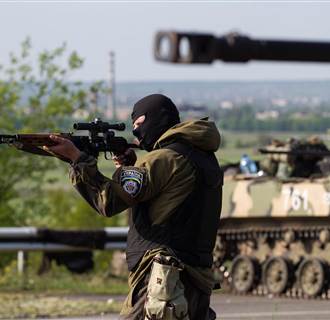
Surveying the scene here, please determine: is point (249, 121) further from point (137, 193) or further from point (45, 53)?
point (137, 193)

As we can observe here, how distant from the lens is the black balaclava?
25.7 feet

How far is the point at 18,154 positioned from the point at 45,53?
3.48 m

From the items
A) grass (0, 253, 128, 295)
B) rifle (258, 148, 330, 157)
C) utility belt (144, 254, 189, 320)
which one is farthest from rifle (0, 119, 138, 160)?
rifle (258, 148, 330, 157)

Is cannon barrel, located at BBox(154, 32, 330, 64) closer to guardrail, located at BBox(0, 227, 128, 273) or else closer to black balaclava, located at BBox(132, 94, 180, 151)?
black balaclava, located at BBox(132, 94, 180, 151)

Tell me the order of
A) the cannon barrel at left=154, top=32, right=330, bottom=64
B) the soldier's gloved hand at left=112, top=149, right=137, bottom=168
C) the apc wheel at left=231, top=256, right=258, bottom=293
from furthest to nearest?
the apc wheel at left=231, top=256, right=258, bottom=293
the soldier's gloved hand at left=112, top=149, right=137, bottom=168
the cannon barrel at left=154, top=32, right=330, bottom=64

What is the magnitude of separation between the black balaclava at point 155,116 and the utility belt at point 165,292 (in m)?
0.68

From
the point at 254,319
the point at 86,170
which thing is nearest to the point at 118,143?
the point at 86,170

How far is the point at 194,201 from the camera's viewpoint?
7.66 metres

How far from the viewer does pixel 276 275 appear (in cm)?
2019

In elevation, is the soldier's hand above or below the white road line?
above

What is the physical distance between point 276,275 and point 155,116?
41.3 ft

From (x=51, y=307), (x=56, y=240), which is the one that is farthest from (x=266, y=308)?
(x=56, y=240)

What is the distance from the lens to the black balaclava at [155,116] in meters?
7.82

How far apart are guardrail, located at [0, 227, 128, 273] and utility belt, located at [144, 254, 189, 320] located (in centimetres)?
1173
